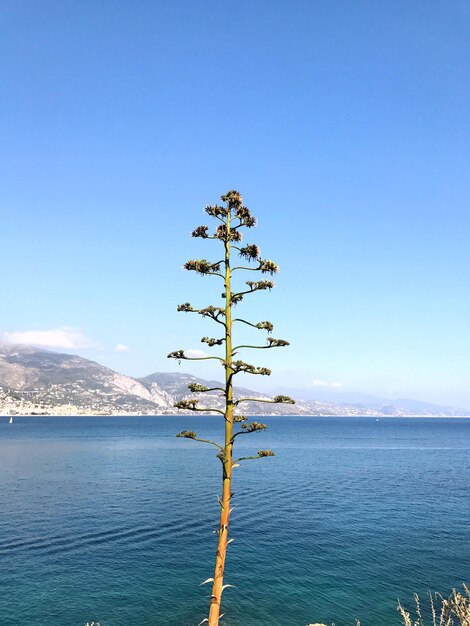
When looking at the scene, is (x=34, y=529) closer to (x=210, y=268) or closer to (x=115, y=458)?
(x=210, y=268)

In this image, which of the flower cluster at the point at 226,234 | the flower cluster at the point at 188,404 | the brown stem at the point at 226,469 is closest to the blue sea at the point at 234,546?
the brown stem at the point at 226,469

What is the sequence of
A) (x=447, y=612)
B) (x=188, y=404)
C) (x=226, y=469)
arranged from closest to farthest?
(x=226, y=469) < (x=188, y=404) < (x=447, y=612)

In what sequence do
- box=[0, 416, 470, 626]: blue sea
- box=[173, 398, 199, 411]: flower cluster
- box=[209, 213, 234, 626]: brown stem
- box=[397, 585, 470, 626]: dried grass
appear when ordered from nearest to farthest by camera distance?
box=[209, 213, 234, 626]: brown stem < box=[173, 398, 199, 411]: flower cluster < box=[397, 585, 470, 626]: dried grass < box=[0, 416, 470, 626]: blue sea

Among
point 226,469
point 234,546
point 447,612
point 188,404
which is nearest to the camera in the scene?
point 226,469

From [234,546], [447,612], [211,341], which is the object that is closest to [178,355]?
[211,341]

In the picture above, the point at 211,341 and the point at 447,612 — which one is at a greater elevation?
the point at 211,341

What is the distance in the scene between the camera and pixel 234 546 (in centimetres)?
5181

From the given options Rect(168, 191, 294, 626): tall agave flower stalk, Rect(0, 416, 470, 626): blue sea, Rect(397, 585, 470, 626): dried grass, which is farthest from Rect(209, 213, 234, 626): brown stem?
Rect(0, 416, 470, 626): blue sea

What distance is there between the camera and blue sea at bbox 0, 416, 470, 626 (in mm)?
36656

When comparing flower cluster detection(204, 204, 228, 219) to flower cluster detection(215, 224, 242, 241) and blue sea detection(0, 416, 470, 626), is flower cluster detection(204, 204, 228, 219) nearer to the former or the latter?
flower cluster detection(215, 224, 242, 241)

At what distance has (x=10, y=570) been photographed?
144 ft

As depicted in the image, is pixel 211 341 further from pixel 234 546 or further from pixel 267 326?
pixel 234 546

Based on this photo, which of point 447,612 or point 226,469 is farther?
point 447,612

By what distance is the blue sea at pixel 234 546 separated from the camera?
36656 mm
